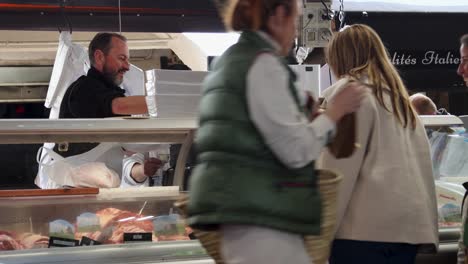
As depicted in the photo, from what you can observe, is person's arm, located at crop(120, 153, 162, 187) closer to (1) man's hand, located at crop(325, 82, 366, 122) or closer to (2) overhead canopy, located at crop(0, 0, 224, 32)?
(2) overhead canopy, located at crop(0, 0, 224, 32)

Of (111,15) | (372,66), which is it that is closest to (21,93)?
(111,15)

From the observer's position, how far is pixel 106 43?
4.01 m

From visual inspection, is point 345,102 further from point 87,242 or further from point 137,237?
point 87,242

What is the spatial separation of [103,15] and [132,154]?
1583 millimetres

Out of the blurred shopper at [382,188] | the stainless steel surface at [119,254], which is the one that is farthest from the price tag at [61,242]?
the blurred shopper at [382,188]

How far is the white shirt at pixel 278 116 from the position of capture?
5.13 feet

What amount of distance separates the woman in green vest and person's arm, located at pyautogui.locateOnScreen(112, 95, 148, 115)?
1.79 metres

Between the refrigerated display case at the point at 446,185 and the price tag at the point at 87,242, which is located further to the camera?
the refrigerated display case at the point at 446,185

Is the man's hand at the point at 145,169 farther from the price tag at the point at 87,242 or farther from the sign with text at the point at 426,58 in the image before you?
the sign with text at the point at 426,58

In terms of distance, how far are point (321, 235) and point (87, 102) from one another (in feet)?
7.63

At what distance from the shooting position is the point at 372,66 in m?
2.32

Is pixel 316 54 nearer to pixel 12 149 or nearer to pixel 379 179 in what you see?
pixel 379 179

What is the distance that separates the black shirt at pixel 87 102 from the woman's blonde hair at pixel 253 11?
213 centimetres

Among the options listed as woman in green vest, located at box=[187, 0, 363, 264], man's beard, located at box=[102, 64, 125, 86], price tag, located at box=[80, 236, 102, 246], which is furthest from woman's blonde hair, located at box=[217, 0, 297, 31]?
man's beard, located at box=[102, 64, 125, 86]
